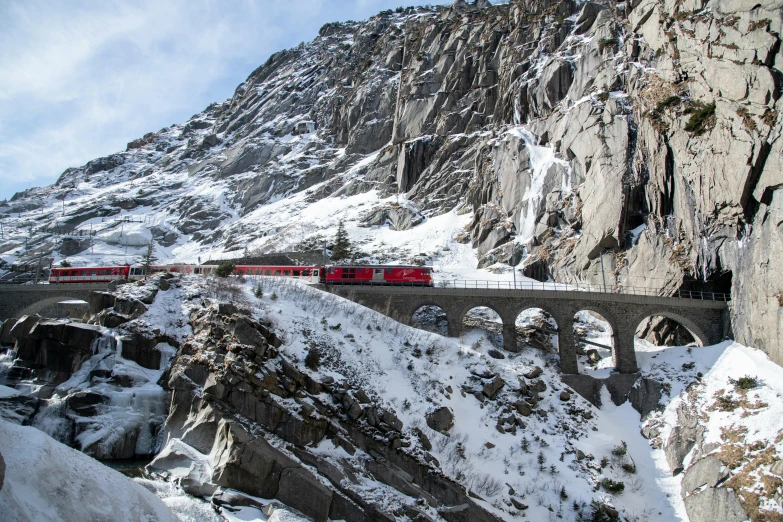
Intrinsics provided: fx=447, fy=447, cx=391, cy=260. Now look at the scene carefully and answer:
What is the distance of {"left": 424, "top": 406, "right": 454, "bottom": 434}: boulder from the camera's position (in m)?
25.8

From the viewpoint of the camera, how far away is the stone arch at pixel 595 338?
117 feet

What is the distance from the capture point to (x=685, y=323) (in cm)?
3562

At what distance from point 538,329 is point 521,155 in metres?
32.2

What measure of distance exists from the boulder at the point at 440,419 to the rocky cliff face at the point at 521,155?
70.5ft

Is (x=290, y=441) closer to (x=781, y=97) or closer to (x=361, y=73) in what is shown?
(x=781, y=97)

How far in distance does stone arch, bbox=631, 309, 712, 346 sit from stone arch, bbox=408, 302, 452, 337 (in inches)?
590

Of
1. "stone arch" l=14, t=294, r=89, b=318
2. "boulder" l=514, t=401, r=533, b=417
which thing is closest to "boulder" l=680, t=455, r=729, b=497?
"boulder" l=514, t=401, r=533, b=417

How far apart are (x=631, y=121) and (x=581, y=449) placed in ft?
125

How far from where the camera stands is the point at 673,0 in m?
47.8

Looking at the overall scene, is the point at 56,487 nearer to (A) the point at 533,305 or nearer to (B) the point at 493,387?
(B) the point at 493,387

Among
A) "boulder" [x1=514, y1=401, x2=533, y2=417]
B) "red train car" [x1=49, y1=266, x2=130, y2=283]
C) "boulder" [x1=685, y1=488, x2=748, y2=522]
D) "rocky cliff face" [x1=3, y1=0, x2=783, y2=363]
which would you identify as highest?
"rocky cliff face" [x1=3, y1=0, x2=783, y2=363]

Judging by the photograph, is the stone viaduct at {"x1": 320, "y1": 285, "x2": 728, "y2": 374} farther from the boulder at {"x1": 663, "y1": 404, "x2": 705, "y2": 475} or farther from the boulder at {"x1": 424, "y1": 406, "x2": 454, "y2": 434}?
the boulder at {"x1": 424, "y1": 406, "x2": 454, "y2": 434}

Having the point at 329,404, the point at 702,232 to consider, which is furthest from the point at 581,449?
the point at 702,232

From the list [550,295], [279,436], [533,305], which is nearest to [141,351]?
[279,436]
